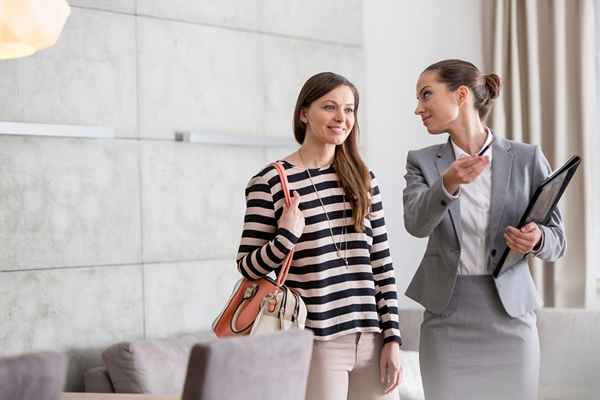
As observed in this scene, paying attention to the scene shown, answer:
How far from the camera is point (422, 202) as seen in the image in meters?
2.56

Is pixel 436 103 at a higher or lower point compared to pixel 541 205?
higher

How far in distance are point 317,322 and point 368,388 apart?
23 centimetres

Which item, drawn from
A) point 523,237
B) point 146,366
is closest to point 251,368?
point 523,237

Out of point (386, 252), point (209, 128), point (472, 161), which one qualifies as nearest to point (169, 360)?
point (209, 128)

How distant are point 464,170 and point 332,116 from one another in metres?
0.40

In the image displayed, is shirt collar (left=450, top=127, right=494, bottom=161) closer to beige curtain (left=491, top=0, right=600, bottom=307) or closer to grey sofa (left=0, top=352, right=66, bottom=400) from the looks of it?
grey sofa (left=0, top=352, right=66, bottom=400)

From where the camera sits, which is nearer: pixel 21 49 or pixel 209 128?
pixel 21 49

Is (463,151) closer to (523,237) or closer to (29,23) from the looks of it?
(523,237)

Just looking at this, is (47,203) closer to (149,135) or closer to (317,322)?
(149,135)

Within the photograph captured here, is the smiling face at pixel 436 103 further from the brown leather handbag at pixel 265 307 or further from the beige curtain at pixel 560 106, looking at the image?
the beige curtain at pixel 560 106

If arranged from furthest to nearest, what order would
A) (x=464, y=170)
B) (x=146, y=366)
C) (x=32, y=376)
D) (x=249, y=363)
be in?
(x=146, y=366) < (x=464, y=170) < (x=249, y=363) < (x=32, y=376)

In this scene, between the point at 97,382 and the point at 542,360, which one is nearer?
the point at 97,382

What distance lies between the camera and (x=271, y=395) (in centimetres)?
205

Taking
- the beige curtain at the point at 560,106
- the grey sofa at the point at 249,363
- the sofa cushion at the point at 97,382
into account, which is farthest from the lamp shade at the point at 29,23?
the beige curtain at the point at 560,106
